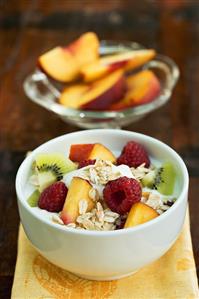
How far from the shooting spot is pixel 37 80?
1283mm

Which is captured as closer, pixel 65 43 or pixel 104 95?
pixel 104 95

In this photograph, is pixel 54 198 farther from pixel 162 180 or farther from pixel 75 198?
pixel 162 180

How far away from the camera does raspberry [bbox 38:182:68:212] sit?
80 cm

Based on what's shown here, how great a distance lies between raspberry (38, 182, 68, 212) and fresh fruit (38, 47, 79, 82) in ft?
1.56

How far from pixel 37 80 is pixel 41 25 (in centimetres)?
36

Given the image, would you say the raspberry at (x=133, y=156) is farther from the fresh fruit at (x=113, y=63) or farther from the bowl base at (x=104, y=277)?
the fresh fruit at (x=113, y=63)

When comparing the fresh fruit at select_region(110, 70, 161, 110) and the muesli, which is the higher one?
the muesli

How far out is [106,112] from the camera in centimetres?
112

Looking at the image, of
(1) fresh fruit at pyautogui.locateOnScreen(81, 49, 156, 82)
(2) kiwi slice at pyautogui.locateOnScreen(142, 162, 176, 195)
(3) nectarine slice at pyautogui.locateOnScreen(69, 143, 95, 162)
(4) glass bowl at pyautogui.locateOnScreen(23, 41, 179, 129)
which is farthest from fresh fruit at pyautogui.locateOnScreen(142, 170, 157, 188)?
(1) fresh fruit at pyautogui.locateOnScreen(81, 49, 156, 82)

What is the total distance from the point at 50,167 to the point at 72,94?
367mm

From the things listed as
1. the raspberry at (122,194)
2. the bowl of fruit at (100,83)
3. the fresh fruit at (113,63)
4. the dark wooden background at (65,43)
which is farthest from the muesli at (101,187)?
the fresh fruit at (113,63)

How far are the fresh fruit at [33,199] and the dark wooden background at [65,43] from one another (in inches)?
4.4

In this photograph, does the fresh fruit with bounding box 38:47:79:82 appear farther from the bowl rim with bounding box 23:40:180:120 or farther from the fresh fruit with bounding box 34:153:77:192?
the fresh fruit with bounding box 34:153:77:192

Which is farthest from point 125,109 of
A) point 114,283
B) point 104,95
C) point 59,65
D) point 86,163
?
point 114,283
